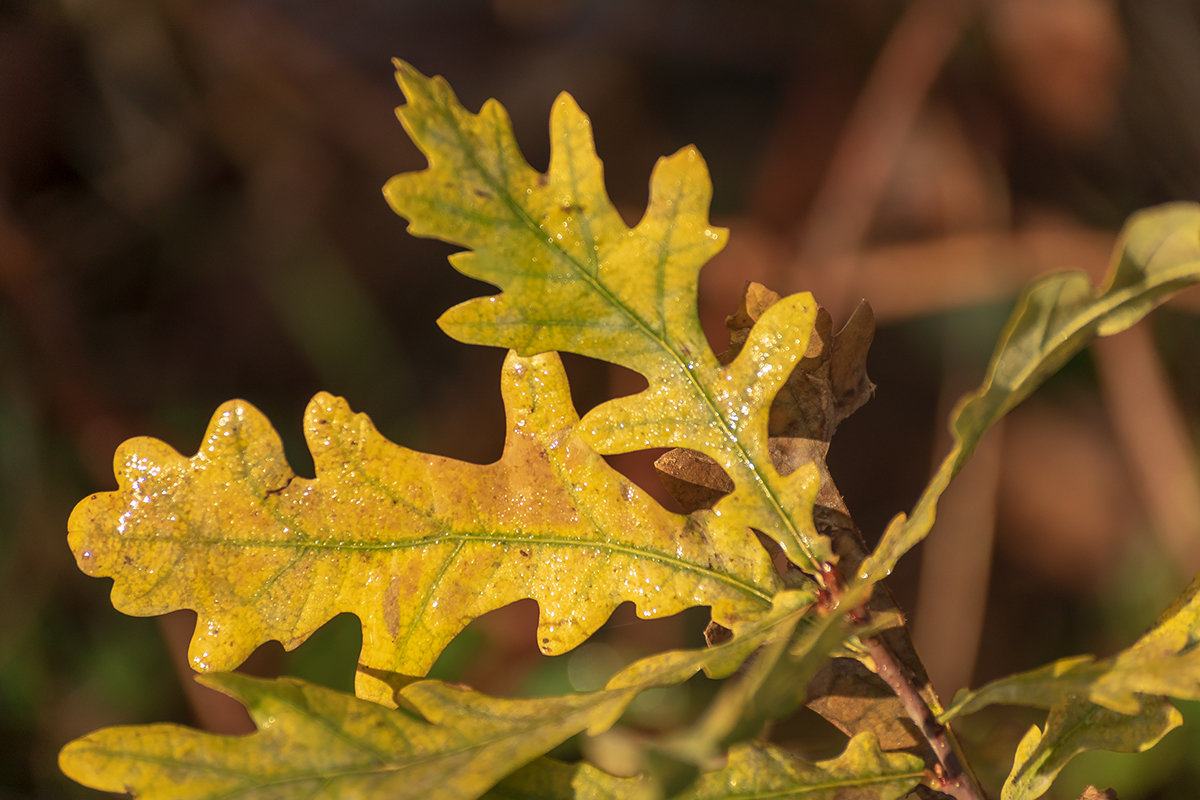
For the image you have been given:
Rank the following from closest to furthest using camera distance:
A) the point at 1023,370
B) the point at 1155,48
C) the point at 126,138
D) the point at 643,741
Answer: the point at 643,741 → the point at 1023,370 → the point at 1155,48 → the point at 126,138

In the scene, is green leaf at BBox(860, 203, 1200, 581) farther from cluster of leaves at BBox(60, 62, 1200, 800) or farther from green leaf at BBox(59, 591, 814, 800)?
green leaf at BBox(59, 591, 814, 800)

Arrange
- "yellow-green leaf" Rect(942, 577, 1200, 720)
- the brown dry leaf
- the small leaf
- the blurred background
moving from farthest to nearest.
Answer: the blurred background
the brown dry leaf
the small leaf
"yellow-green leaf" Rect(942, 577, 1200, 720)

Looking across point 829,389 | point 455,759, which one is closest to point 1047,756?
point 829,389

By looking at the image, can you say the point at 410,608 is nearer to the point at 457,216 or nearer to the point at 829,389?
the point at 457,216

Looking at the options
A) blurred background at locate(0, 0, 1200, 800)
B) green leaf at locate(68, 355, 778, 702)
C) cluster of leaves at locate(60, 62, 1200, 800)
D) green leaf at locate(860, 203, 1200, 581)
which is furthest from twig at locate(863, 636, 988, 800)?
blurred background at locate(0, 0, 1200, 800)

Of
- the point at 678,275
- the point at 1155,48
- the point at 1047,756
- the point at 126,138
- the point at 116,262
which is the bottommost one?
the point at 1047,756

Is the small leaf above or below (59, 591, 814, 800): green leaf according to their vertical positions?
below

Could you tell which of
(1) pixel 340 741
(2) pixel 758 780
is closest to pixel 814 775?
(2) pixel 758 780
